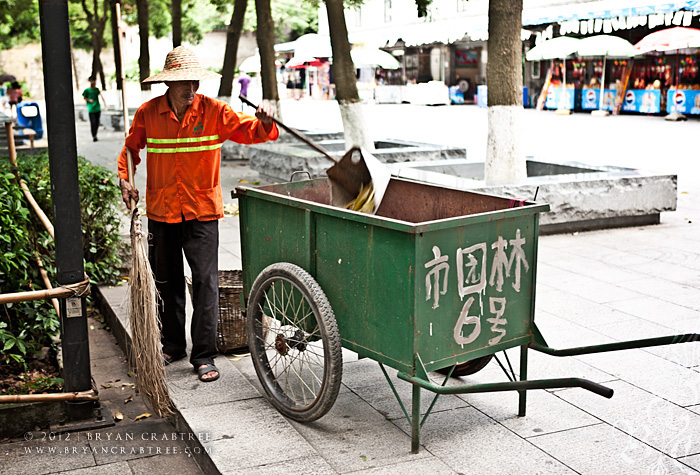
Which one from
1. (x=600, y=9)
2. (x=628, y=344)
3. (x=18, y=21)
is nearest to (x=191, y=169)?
(x=628, y=344)

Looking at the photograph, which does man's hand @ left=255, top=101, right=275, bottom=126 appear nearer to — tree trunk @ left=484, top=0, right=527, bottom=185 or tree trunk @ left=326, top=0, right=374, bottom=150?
tree trunk @ left=484, top=0, right=527, bottom=185

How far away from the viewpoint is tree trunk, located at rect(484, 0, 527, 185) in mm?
8406

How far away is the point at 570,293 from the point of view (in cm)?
634

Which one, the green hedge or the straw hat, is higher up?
the straw hat

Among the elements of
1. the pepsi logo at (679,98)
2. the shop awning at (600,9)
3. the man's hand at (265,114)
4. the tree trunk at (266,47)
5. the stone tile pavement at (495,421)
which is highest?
the shop awning at (600,9)

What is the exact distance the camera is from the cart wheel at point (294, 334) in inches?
148

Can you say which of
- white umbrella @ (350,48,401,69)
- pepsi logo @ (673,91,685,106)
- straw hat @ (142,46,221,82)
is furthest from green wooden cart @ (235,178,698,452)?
white umbrella @ (350,48,401,69)

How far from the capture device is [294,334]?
4223 mm

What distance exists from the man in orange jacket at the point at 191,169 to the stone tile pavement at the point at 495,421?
1.57 feet

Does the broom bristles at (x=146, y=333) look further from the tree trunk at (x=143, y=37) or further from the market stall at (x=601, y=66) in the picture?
the market stall at (x=601, y=66)

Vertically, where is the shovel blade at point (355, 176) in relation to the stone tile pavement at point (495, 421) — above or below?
above

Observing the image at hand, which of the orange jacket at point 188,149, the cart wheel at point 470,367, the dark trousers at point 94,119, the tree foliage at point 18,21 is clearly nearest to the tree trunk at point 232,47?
the tree foliage at point 18,21

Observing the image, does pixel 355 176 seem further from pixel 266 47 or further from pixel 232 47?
pixel 232 47

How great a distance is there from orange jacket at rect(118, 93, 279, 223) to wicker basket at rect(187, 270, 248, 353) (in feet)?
1.91
